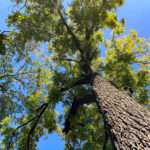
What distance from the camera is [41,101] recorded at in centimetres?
1369

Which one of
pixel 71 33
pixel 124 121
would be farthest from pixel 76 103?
pixel 124 121

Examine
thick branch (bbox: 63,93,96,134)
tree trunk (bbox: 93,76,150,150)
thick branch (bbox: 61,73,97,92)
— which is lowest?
tree trunk (bbox: 93,76,150,150)

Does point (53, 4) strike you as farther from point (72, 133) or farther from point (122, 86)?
point (72, 133)

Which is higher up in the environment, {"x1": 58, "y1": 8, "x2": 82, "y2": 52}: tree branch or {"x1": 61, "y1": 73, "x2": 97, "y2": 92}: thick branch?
{"x1": 58, "y1": 8, "x2": 82, "y2": 52}: tree branch

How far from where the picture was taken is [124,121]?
5.75 metres

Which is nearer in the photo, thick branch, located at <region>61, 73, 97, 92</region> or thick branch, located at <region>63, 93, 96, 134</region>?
thick branch, located at <region>61, 73, 97, 92</region>

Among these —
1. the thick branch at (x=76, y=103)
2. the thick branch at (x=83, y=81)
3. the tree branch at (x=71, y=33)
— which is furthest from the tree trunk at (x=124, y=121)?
the tree branch at (x=71, y=33)

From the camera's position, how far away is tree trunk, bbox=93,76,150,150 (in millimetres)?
4791

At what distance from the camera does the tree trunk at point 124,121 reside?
479cm

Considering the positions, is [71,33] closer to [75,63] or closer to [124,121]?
[75,63]

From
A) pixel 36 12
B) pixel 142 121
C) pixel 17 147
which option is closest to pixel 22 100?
pixel 17 147

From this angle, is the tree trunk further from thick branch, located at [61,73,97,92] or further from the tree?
the tree

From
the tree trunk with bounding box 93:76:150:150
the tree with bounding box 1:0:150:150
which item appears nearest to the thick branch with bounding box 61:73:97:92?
the tree with bounding box 1:0:150:150

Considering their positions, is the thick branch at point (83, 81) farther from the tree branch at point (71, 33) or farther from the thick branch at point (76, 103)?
the tree branch at point (71, 33)
